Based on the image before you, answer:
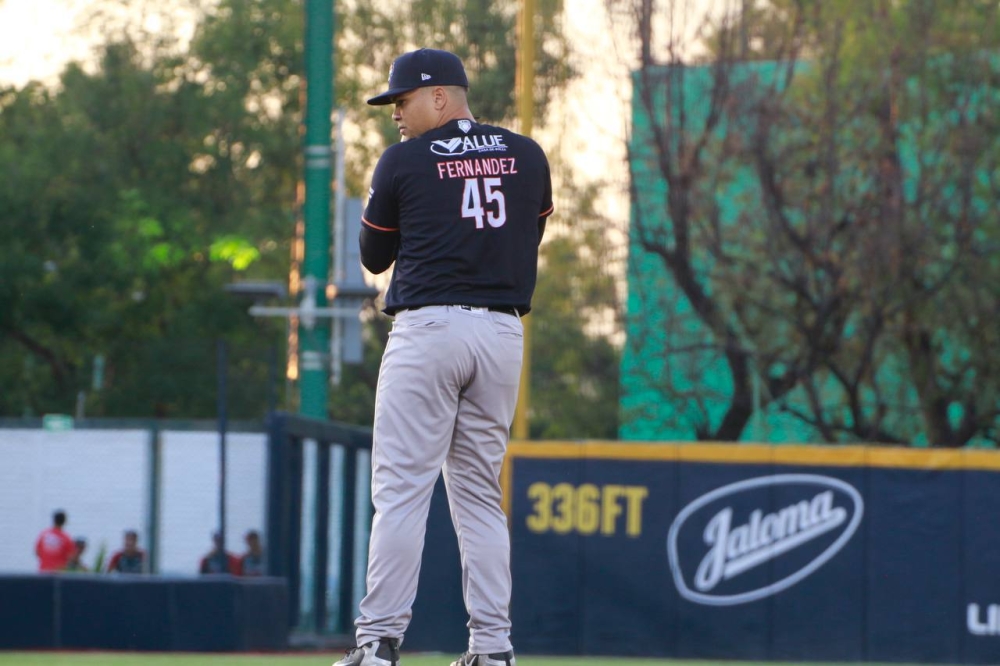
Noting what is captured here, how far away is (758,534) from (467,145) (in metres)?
6.39

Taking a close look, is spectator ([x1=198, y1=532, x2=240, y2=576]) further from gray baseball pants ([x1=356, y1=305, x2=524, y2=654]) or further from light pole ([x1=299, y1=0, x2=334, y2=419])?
gray baseball pants ([x1=356, y1=305, x2=524, y2=654])

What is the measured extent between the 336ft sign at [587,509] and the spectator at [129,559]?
6.99m

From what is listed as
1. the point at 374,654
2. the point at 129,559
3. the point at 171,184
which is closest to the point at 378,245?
the point at 374,654

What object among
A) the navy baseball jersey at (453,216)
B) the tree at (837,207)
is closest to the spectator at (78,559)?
the tree at (837,207)

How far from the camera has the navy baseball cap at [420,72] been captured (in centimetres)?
465

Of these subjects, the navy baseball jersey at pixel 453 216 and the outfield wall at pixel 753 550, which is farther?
the outfield wall at pixel 753 550

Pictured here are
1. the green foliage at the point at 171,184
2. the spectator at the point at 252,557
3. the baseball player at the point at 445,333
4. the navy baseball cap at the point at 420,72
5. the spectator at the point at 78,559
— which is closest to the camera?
the baseball player at the point at 445,333

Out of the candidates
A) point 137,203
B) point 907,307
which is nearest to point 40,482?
point 907,307

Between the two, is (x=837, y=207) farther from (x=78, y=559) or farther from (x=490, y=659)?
(x=490, y=659)

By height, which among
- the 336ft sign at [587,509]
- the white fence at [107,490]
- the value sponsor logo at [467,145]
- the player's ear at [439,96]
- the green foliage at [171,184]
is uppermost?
the green foliage at [171,184]

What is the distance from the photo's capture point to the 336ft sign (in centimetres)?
1059

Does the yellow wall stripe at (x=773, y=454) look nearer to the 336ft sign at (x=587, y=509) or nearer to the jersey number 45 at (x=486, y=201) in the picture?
the 336ft sign at (x=587, y=509)

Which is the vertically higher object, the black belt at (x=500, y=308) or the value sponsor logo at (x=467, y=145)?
the value sponsor logo at (x=467, y=145)

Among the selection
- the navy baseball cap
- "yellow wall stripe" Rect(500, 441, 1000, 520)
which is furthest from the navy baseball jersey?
"yellow wall stripe" Rect(500, 441, 1000, 520)
